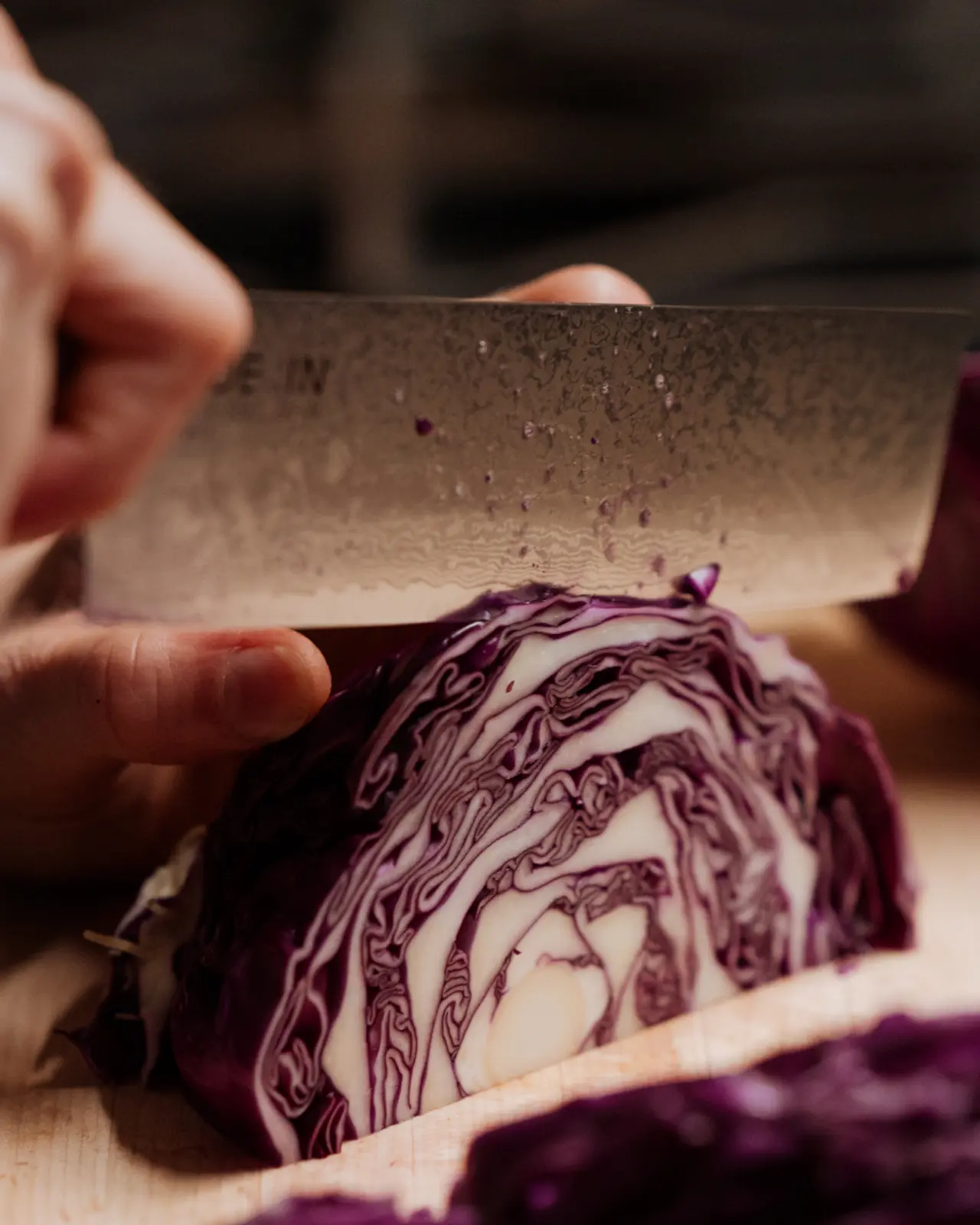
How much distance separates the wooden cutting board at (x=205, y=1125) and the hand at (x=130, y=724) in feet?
0.35

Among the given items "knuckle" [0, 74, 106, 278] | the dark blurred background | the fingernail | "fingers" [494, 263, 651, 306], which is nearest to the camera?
"knuckle" [0, 74, 106, 278]

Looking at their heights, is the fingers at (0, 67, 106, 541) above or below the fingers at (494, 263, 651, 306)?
below

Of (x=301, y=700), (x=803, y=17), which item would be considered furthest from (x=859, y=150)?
(x=301, y=700)

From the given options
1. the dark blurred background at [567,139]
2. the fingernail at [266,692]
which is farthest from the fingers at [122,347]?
the dark blurred background at [567,139]

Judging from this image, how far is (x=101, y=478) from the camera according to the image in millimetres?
764

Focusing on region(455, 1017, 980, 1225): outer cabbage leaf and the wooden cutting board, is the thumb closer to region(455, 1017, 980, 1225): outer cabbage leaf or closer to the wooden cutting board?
the wooden cutting board

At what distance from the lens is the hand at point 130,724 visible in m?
1.00

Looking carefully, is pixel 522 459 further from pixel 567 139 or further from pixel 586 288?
pixel 567 139

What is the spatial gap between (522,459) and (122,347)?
14.8 inches

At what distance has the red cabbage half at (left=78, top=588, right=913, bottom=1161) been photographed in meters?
1.04

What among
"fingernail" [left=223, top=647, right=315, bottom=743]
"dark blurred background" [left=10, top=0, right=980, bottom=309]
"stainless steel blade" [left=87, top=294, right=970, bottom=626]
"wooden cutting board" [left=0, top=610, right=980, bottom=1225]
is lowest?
"wooden cutting board" [left=0, top=610, right=980, bottom=1225]

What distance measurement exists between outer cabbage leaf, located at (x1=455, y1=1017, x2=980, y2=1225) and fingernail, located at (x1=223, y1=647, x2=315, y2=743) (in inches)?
14.2

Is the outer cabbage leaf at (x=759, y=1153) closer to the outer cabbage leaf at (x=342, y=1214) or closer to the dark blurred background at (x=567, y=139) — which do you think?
the outer cabbage leaf at (x=342, y=1214)

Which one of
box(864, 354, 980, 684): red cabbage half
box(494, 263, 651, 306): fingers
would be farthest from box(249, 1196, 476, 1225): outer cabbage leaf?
box(864, 354, 980, 684): red cabbage half
